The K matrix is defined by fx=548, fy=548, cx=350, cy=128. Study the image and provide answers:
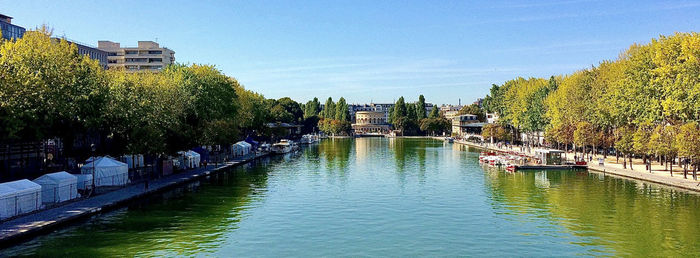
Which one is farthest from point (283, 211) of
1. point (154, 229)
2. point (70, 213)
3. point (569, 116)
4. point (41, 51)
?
point (569, 116)

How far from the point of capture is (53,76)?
4784cm

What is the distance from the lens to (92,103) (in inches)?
2012

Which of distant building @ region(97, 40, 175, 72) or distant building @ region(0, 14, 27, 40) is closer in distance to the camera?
distant building @ region(0, 14, 27, 40)

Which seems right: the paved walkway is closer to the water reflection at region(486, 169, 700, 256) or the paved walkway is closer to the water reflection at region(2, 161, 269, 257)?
the water reflection at region(2, 161, 269, 257)

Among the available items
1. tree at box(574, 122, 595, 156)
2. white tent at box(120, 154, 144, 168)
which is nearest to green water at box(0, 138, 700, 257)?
white tent at box(120, 154, 144, 168)

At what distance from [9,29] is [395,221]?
90789 millimetres

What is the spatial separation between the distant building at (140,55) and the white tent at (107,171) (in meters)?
131

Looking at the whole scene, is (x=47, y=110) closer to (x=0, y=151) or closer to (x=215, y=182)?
(x=0, y=151)

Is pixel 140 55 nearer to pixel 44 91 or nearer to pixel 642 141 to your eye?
pixel 44 91

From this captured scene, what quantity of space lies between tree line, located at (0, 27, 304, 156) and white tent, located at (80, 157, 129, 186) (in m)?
2.89

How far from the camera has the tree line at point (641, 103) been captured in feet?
196

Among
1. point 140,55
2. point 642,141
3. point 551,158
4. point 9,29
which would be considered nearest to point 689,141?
point 642,141

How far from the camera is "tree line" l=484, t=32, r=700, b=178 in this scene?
196 ft

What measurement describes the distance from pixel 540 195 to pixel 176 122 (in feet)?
136
